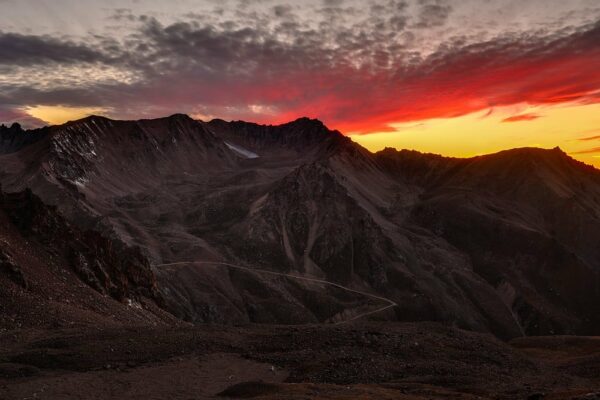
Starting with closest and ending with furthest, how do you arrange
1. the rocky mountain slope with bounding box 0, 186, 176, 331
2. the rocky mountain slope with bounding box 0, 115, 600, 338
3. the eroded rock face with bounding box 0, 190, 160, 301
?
the rocky mountain slope with bounding box 0, 186, 176, 331 → the eroded rock face with bounding box 0, 190, 160, 301 → the rocky mountain slope with bounding box 0, 115, 600, 338

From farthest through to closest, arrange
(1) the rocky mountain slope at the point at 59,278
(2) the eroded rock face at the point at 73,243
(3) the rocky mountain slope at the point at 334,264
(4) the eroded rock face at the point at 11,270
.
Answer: (3) the rocky mountain slope at the point at 334,264 → (2) the eroded rock face at the point at 73,243 → (4) the eroded rock face at the point at 11,270 → (1) the rocky mountain slope at the point at 59,278

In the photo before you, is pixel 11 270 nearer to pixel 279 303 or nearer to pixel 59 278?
pixel 59 278

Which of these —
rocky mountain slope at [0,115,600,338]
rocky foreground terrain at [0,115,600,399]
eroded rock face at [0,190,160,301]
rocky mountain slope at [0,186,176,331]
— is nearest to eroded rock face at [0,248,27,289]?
rocky mountain slope at [0,186,176,331]

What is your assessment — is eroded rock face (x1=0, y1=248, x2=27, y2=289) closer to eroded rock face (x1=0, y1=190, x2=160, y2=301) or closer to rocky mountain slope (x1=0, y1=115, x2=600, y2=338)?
eroded rock face (x1=0, y1=190, x2=160, y2=301)

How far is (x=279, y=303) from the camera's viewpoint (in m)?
136

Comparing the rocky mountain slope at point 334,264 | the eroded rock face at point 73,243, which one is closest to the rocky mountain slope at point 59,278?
the eroded rock face at point 73,243

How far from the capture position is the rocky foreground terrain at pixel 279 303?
4425cm

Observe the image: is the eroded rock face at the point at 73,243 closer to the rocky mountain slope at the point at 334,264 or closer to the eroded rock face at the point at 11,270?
the eroded rock face at the point at 11,270

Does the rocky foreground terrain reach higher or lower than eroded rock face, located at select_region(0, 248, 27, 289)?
lower

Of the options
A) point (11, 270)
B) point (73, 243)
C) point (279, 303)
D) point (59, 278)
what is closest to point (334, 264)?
point (279, 303)

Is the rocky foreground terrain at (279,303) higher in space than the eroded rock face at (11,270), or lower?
lower

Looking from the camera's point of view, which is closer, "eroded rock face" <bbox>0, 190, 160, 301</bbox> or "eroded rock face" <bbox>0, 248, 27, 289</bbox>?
"eroded rock face" <bbox>0, 248, 27, 289</bbox>

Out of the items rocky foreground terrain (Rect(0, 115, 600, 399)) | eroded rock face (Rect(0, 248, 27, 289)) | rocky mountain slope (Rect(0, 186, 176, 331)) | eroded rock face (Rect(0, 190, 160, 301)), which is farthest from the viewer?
eroded rock face (Rect(0, 190, 160, 301))

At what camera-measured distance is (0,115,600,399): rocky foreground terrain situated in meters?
44.2
